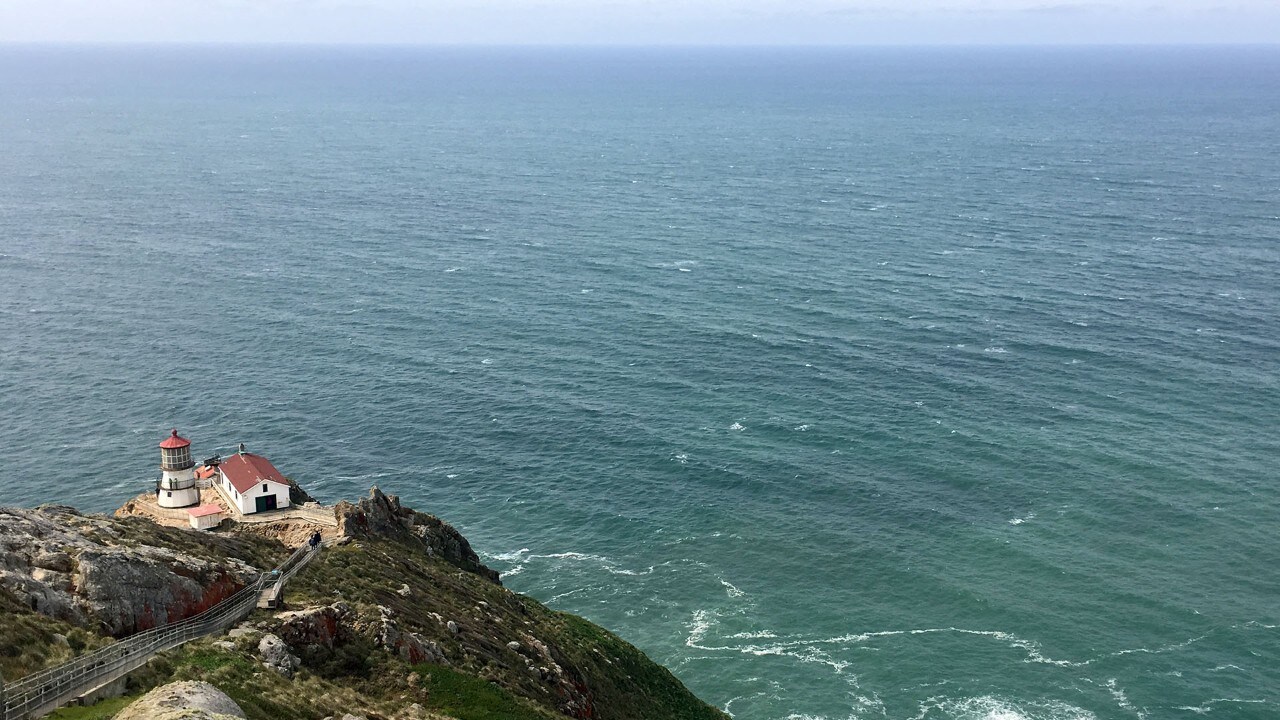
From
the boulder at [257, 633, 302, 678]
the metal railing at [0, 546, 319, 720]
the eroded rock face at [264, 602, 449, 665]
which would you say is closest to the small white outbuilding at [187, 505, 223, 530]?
the metal railing at [0, 546, 319, 720]

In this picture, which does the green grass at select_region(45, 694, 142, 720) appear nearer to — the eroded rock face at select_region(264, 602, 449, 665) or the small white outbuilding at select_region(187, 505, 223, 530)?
the eroded rock face at select_region(264, 602, 449, 665)

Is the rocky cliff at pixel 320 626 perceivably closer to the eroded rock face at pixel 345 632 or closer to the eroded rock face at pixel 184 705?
the eroded rock face at pixel 345 632

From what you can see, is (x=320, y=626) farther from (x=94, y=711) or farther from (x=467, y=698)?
(x=94, y=711)

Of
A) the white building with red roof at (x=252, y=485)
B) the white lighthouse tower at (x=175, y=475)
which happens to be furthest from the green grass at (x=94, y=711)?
the white lighthouse tower at (x=175, y=475)

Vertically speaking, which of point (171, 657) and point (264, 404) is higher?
point (171, 657)

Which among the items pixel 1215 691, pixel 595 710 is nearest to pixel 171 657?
pixel 595 710

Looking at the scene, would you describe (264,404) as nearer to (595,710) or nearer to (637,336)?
(637,336)

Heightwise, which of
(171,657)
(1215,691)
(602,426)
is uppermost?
(171,657)
